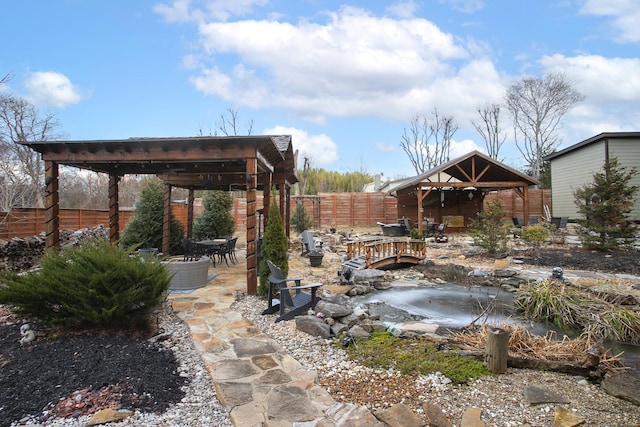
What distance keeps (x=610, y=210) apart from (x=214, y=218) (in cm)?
1228

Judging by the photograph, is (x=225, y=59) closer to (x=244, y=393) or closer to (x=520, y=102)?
(x=244, y=393)

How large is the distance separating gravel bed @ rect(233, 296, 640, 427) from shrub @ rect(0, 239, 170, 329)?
1.76 m

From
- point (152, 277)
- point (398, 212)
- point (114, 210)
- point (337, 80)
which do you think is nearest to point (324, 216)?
point (398, 212)

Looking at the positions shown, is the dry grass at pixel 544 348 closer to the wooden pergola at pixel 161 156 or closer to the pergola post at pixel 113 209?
the wooden pergola at pixel 161 156

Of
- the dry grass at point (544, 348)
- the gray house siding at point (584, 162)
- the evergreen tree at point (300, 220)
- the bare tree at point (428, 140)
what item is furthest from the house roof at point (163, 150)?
the bare tree at point (428, 140)

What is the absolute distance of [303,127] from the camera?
28.2 m

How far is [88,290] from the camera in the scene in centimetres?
334

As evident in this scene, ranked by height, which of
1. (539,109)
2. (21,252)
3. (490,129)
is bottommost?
(21,252)

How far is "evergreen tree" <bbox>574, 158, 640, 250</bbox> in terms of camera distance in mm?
9781

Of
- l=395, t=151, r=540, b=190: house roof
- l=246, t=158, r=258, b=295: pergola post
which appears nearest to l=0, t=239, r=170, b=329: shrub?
l=246, t=158, r=258, b=295: pergola post

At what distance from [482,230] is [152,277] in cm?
915

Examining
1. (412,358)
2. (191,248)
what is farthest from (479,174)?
A: (412,358)

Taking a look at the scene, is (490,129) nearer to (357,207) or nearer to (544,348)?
(357,207)

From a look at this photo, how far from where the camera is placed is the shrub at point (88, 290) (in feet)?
11.0
